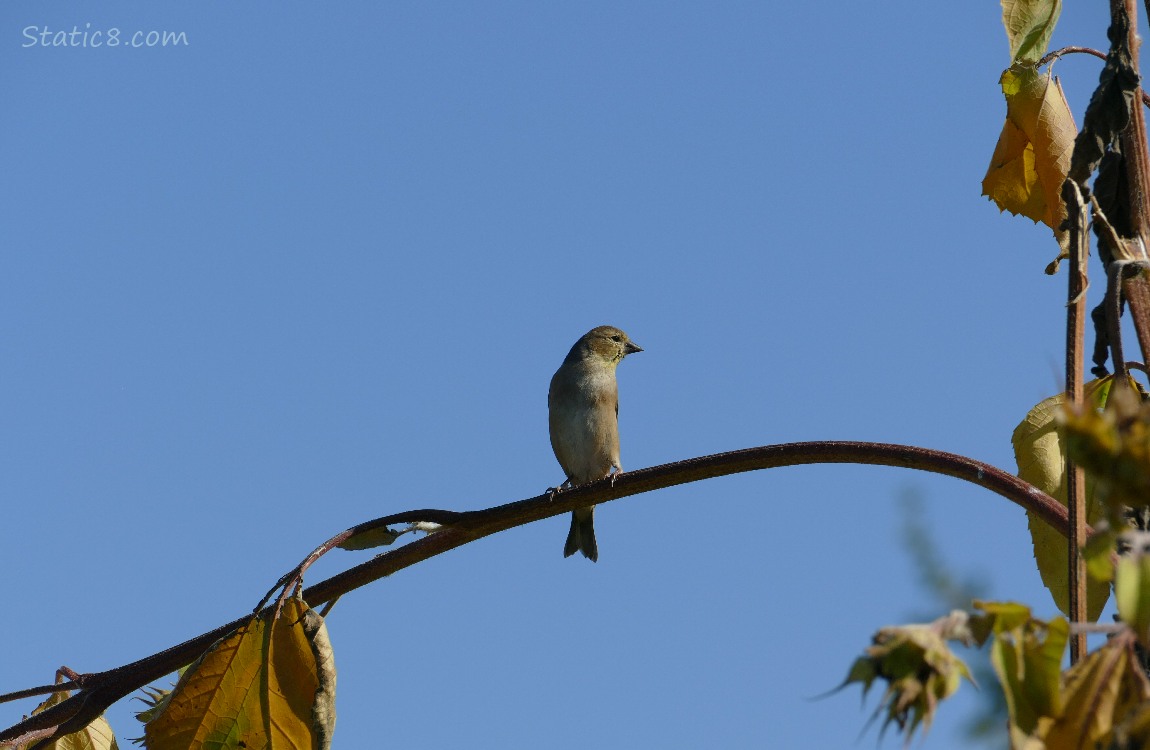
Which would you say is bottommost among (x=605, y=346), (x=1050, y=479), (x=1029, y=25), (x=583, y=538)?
(x=1050, y=479)

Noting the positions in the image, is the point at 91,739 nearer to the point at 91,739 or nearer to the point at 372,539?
the point at 91,739

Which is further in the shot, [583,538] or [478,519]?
[583,538]

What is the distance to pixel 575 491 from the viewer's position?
284 centimetres

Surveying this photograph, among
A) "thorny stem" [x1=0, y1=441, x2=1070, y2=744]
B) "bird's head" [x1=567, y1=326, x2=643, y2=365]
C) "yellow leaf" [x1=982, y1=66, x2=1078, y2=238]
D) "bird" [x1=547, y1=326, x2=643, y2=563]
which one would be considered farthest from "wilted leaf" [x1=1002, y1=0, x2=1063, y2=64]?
"bird's head" [x1=567, y1=326, x2=643, y2=365]

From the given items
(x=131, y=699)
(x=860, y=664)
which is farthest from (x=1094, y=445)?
(x=131, y=699)

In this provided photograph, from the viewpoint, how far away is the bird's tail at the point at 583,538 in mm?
8836

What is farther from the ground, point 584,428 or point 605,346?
point 605,346

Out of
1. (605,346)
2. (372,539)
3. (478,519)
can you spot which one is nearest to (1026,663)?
(478,519)

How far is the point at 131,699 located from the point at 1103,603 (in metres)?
2.16

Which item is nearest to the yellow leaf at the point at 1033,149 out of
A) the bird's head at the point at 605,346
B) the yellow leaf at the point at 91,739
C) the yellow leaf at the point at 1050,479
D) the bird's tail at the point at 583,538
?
the yellow leaf at the point at 1050,479

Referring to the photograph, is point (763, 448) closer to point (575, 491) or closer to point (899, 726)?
point (575, 491)

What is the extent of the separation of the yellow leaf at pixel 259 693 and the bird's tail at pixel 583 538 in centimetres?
591

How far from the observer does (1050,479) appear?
279 cm

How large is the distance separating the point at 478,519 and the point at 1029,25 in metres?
1.67
